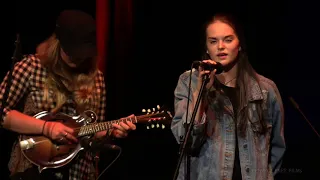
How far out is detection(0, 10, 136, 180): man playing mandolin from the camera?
3174mm

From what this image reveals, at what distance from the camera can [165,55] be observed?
4688 millimetres

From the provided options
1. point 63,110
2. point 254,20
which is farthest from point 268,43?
point 63,110

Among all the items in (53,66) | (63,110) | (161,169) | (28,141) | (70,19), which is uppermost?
(70,19)

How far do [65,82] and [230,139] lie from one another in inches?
44.8

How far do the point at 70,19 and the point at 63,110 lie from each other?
61 cm

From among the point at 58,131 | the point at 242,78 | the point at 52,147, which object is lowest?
the point at 52,147

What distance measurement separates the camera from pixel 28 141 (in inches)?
128

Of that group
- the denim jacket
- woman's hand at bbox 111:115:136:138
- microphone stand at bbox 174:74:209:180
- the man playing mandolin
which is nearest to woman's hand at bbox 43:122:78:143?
the man playing mandolin

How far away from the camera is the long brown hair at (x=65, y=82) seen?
3182 millimetres

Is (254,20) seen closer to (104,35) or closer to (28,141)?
(104,35)

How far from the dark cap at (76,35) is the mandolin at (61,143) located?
40 centimetres

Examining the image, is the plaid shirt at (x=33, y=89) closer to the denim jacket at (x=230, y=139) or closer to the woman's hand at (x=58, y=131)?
the woman's hand at (x=58, y=131)

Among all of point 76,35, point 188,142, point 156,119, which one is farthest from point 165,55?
point 188,142

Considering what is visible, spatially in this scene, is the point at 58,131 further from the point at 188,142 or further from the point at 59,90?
the point at 188,142
